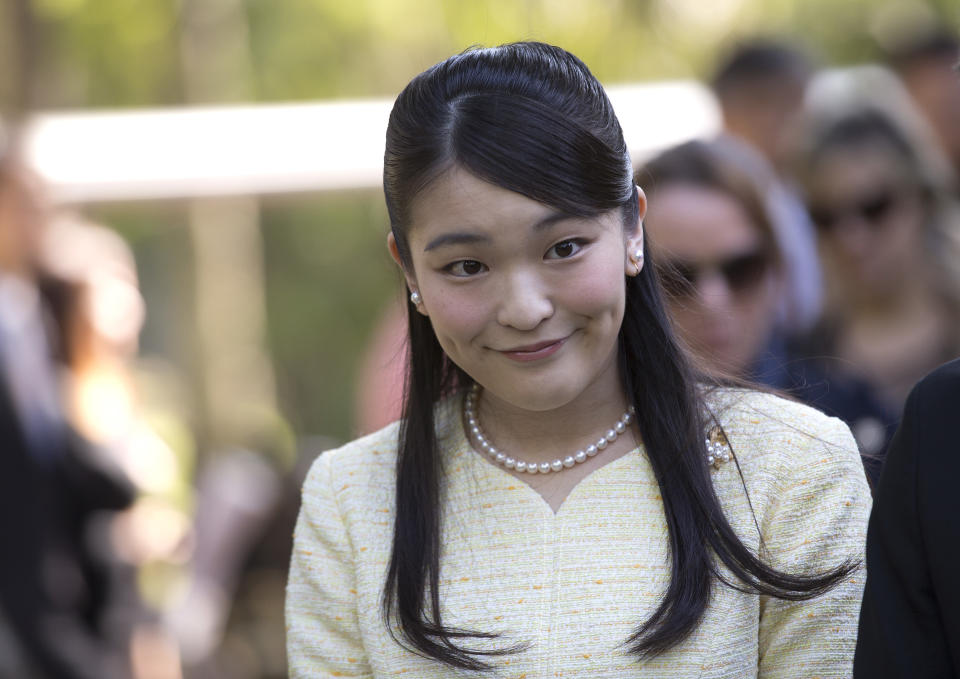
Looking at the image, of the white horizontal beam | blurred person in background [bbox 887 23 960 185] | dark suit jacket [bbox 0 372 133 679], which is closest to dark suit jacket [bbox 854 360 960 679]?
dark suit jacket [bbox 0 372 133 679]

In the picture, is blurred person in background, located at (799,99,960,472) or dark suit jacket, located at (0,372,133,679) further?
dark suit jacket, located at (0,372,133,679)

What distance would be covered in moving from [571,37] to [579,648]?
8.97 m

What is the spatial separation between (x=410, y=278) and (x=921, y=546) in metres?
0.83

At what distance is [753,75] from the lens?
4859 millimetres

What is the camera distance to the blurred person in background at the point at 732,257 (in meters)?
2.76

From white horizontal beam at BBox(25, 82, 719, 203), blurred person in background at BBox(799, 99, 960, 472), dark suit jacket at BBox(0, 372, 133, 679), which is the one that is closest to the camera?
blurred person in background at BBox(799, 99, 960, 472)

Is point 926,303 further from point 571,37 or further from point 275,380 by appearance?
point 275,380

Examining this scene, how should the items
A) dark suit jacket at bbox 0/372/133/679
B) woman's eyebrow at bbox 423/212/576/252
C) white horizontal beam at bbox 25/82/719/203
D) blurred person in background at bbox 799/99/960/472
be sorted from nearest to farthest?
1. woman's eyebrow at bbox 423/212/576/252
2. blurred person in background at bbox 799/99/960/472
3. dark suit jacket at bbox 0/372/133/679
4. white horizontal beam at bbox 25/82/719/203

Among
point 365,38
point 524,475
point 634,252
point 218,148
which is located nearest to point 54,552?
point 218,148

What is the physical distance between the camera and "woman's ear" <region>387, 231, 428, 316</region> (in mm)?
1896

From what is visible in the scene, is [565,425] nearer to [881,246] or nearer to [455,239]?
[455,239]

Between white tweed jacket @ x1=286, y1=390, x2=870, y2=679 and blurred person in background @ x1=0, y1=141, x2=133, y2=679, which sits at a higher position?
blurred person in background @ x1=0, y1=141, x2=133, y2=679

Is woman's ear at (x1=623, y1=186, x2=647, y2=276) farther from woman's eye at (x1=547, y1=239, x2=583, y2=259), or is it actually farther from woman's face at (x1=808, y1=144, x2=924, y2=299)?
woman's face at (x1=808, y1=144, x2=924, y2=299)

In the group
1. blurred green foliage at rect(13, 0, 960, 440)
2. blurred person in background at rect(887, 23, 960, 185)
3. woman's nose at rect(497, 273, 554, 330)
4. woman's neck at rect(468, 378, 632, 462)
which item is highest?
blurred green foliage at rect(13, 0, 960, 440)
